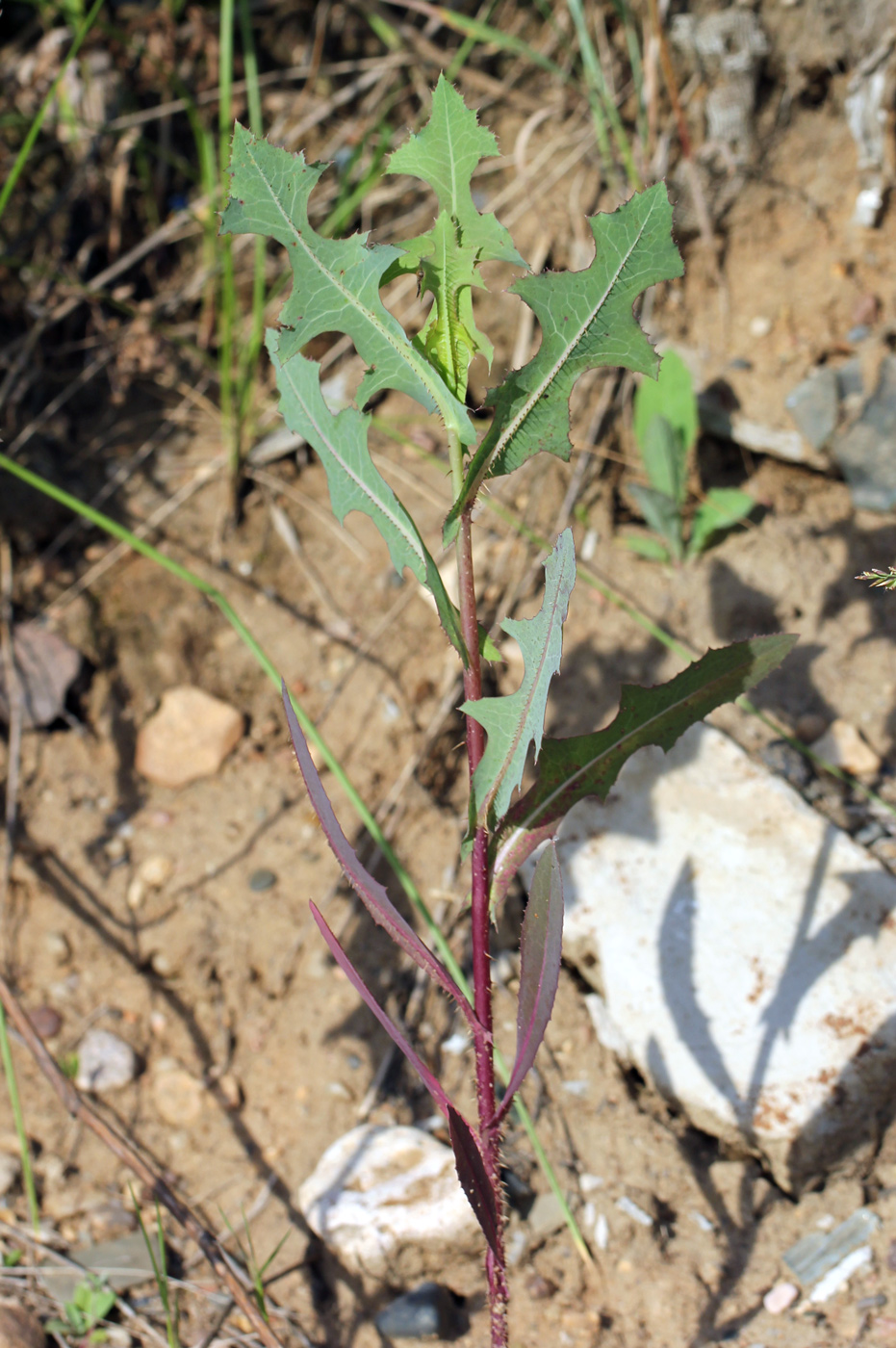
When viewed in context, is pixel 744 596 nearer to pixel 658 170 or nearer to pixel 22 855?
pixel 658 170

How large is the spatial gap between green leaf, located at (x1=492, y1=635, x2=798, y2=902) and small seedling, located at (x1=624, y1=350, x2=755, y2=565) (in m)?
1.23

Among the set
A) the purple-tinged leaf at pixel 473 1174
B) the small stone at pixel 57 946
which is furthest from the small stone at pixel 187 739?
the purple-tinged leaf at pixel 473 1174

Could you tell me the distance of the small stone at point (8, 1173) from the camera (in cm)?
201

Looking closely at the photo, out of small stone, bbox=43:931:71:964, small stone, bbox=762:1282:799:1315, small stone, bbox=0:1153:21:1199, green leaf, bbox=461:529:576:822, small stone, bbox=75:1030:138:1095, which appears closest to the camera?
green leaf, bbox=461:529:576:822

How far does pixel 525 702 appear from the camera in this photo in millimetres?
1093

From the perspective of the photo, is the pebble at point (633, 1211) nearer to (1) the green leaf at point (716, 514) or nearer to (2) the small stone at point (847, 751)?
(2) the small stone at point (847, 751)

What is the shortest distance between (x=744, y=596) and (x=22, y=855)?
6.21 feet

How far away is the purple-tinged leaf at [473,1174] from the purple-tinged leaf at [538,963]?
0.21 feet

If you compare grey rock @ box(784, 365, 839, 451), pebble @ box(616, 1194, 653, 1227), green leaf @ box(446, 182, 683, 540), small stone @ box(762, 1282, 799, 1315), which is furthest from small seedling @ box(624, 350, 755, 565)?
small stone @ box(762, 1282, 799, 1315)

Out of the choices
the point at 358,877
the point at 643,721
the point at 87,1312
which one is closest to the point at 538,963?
the point at 358,877

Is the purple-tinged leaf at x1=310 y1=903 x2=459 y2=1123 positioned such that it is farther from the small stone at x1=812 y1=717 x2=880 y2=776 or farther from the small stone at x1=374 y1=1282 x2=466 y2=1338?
the small stone at x1=812 y1=717 x2=880 y2=776

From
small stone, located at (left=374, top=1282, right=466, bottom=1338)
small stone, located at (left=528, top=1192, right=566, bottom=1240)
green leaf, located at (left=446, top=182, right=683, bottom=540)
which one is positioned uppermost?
green leaf, located at (left=446, top=182, right=683, bottom=540)

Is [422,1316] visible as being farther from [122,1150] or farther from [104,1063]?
[104,1063]

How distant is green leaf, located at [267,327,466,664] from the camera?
1.15 metres
